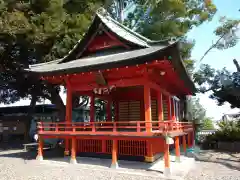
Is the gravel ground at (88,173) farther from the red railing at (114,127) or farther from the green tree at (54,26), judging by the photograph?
the green tree at (54,26)

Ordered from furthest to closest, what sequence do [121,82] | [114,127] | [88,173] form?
1. [121,82]
2. [114,127]
3. [88,173]

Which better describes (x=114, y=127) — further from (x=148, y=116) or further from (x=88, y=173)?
(x=88, y=173)

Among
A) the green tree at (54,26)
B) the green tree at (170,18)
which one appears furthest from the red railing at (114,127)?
the green tree at (170,18)

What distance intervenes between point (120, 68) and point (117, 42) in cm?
308

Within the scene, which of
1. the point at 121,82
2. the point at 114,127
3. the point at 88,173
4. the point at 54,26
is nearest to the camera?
the point at 88,173

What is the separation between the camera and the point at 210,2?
26.0 m

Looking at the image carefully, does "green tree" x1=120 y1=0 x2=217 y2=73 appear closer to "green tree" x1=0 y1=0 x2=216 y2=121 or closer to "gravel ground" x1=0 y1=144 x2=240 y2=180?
"green tree" x1=0 y1=0 x2=216 y2=121

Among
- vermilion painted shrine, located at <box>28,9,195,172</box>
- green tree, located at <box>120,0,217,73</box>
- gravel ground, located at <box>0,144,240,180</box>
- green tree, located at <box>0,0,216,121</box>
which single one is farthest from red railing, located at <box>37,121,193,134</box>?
green tree, located at <box>120,0,217,73</box>

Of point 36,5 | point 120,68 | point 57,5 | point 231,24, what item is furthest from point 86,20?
point 231,24

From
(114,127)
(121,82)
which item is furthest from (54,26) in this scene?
(114,127)

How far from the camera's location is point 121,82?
11.6 metres

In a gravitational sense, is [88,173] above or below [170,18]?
below

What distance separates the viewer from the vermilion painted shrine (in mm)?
10148

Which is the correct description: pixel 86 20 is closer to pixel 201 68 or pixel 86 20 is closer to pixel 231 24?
pixel 201 68
